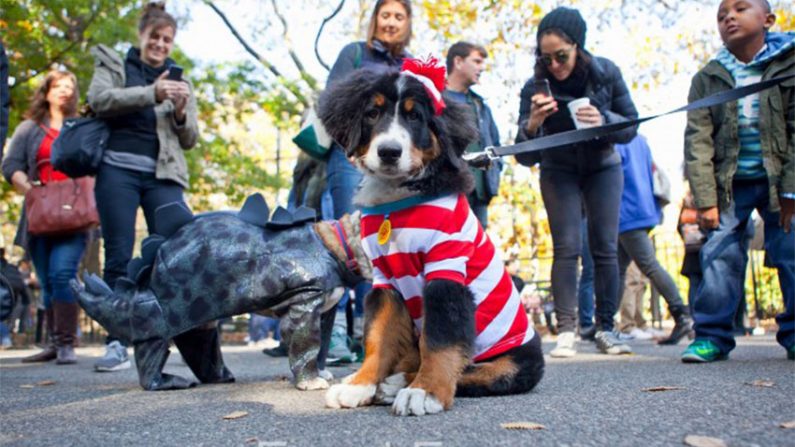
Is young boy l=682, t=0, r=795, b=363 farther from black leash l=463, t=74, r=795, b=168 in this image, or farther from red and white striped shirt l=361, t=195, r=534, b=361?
red and white striped shirt l=361, t=195, r=534, b=361

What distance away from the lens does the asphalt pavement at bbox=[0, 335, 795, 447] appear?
242 centimetres

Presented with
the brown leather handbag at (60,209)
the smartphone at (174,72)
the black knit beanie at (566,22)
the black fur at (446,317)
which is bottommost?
the black fur at (446,317)

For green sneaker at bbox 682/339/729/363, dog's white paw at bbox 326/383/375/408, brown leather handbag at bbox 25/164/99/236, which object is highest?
brown leather handbag at bbox 25/164/99/236

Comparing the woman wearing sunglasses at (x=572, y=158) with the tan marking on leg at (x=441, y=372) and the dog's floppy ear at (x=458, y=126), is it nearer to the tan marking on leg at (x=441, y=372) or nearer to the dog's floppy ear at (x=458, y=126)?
the dog's floppy ear at (x=458, y=126)

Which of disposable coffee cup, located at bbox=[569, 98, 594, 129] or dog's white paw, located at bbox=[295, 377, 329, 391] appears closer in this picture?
dog's white paw, located at bbox=[295, 377, 329, 391]

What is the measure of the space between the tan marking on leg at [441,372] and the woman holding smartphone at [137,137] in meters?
3.21

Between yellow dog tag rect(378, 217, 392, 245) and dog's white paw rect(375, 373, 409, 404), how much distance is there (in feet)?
2.03

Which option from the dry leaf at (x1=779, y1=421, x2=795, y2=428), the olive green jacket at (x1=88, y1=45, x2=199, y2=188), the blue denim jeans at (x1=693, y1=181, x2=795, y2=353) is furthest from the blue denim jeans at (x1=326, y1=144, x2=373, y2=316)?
the dry leaf at (x1=779, y1=421, x2=795, y2=428)

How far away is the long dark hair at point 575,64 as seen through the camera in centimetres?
546

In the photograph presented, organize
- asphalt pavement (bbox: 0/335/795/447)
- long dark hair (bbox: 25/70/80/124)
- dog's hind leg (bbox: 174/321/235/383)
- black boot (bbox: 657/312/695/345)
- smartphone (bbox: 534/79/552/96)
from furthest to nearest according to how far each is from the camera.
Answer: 1. black boot (bbox: 657/312/695/345)
2. long dark hair (bbox: 25/70/80/124)
3. smartphone (bbox: 534/79/552/96)
4. dog's hind leg (bbox: 174/321/235/383)
5. asphalt pavement (bbox: 0/335/795/447)

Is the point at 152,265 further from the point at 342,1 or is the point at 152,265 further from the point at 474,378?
the point at 342,1

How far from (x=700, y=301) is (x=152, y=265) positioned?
11.8 ft

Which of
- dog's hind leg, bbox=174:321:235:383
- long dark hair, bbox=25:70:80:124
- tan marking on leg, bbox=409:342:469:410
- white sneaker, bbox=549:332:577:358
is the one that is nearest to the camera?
tan marking on leg, bbox=409:342:469:410

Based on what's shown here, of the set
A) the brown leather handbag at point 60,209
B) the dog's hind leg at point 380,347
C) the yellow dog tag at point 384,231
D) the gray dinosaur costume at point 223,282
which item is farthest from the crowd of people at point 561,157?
the dog's hind leg at point 380,347
